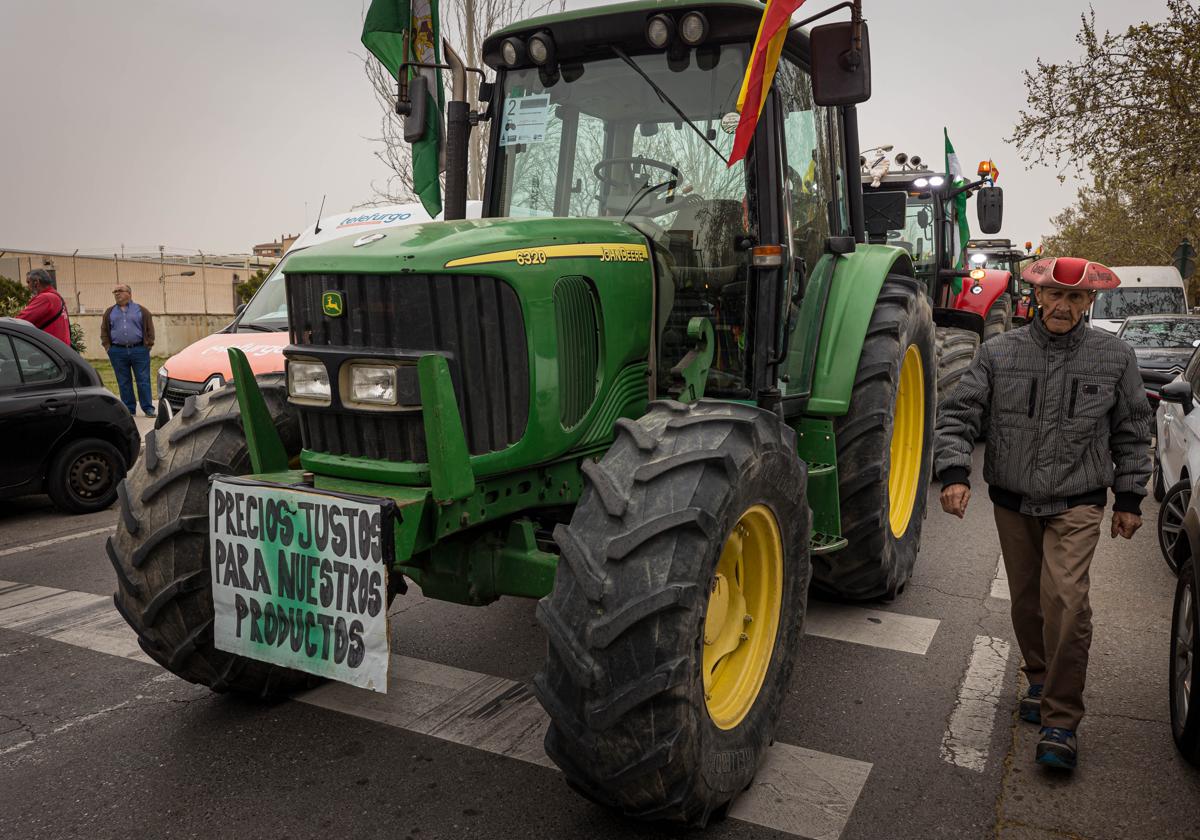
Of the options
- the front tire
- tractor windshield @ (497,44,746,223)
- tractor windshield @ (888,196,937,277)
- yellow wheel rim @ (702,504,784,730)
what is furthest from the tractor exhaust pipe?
tractor windshield @ (888,196,937,277)

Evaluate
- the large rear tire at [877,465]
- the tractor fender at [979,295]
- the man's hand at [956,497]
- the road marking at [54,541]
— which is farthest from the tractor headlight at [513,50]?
the tractor fender at [979,295]

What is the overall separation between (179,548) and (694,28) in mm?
2867

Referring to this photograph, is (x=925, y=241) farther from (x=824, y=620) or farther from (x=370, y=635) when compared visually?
(x=370, y=635)

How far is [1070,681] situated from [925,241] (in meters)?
8.54

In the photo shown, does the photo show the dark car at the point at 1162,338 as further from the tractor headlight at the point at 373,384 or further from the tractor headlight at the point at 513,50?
the tractor headlight at the point at 373,384

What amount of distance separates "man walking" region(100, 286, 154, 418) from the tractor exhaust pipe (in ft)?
32.5

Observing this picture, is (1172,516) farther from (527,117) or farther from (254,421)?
(254,421)

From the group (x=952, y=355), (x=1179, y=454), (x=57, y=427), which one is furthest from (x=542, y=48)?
(x=952, y=355)

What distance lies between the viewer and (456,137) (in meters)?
4.57

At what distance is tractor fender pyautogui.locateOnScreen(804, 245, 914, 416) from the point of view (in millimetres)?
4652

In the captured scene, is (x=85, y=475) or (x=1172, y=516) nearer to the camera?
(x=1172, y=516)

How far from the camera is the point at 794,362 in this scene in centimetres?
471

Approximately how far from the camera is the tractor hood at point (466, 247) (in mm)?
3289

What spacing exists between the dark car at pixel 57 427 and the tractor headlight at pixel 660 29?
6.01 meters
